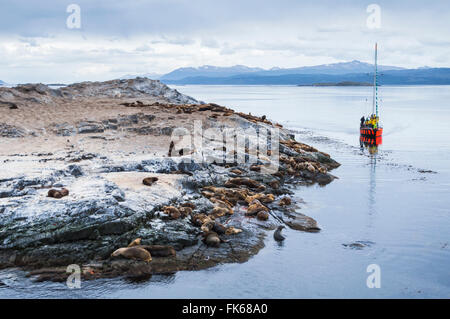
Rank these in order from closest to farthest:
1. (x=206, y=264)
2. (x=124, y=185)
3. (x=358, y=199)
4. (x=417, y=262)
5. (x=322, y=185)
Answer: (x=206, y=264) → (x=417, y=262) → (x=124, y=185) → (x=358, y=199) → (x=322, y=185)

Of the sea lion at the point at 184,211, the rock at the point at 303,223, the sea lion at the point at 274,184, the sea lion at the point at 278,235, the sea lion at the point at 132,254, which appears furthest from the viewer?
the sea lion at the point at 274,184

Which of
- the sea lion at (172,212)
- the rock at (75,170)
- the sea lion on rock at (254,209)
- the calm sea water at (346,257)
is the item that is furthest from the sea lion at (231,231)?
the rock at (75,170)

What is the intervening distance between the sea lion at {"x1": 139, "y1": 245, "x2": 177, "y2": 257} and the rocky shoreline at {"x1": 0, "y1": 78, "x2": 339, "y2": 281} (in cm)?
10

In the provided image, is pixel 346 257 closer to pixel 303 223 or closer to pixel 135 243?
pixel 303 223

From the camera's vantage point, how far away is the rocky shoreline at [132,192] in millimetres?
11094

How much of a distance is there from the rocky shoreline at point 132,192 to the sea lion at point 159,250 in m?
0.10

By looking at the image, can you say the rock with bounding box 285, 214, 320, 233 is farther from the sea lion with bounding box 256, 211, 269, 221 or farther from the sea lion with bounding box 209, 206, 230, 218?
the sea lion with bounding box 209, 206, 230, 218

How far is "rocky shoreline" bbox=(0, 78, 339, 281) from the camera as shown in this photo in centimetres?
1109

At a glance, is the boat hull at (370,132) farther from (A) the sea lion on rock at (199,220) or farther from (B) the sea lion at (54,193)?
(B) the sea lion at (54,193)

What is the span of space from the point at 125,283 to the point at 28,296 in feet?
6.81

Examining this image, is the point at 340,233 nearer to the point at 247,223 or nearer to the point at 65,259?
the point at 247,223

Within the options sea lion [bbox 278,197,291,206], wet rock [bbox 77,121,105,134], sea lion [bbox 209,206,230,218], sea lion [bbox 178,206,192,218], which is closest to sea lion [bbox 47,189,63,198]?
sea lion [bbox 178,206,192,218]

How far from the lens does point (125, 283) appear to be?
33.5ft
